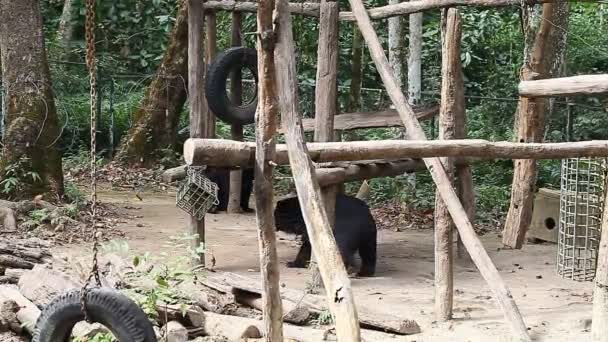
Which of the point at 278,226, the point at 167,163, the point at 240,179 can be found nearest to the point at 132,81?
the point at 167,163

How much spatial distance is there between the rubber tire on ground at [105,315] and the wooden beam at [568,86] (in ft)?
9.43

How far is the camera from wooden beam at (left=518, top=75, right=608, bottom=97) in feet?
19.5

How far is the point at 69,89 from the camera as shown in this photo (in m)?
17.2

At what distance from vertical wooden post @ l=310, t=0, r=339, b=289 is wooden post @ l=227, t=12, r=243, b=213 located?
8.21 feet

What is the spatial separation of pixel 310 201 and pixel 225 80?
5380 mm

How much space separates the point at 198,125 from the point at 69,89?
343 inches

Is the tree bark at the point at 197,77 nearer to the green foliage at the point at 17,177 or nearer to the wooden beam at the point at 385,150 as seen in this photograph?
the green foliage at the point at 17,177

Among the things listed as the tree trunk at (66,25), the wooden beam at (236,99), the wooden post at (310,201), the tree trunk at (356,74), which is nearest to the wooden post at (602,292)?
the wooden post at (310,201)

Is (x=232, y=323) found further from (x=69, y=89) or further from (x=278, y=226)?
(x=69, y=89)

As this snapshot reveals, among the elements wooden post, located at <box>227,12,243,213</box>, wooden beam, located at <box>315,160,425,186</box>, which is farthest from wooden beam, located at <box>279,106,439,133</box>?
wooden post, located at <box>227,12,243,213</box>

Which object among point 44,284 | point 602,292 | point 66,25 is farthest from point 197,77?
point 66,25

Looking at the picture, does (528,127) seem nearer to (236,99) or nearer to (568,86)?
(568,86)

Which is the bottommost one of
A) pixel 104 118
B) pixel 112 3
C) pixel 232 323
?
pixel 232 323

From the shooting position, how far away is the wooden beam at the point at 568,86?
5953 mm
